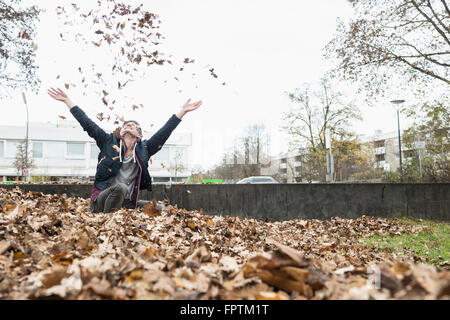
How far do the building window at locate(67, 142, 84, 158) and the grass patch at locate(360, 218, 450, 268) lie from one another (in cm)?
4887

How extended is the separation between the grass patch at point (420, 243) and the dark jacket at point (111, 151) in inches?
140

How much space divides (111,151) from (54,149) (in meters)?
49.4

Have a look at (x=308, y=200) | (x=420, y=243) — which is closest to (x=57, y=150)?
(x=308, y=200)

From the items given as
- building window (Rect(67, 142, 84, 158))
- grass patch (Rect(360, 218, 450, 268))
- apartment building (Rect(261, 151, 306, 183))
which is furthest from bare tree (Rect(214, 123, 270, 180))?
grass patch (Rect(360, 218, 450, 268))

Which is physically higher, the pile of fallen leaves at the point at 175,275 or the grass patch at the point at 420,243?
the pile of fallen leaves at the point at 175,275

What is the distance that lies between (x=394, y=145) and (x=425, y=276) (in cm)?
7001

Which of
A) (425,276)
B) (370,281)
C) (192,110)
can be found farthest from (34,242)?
(192,110)

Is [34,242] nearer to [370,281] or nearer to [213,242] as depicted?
[213,242]

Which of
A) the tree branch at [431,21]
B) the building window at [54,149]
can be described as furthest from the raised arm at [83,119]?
the building window at [54,149]

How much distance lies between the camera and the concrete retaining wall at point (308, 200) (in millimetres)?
8312

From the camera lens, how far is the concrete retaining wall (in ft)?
27.3

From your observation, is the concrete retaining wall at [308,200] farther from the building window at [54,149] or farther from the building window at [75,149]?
the building window at [54,149]

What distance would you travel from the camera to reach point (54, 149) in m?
48.7
